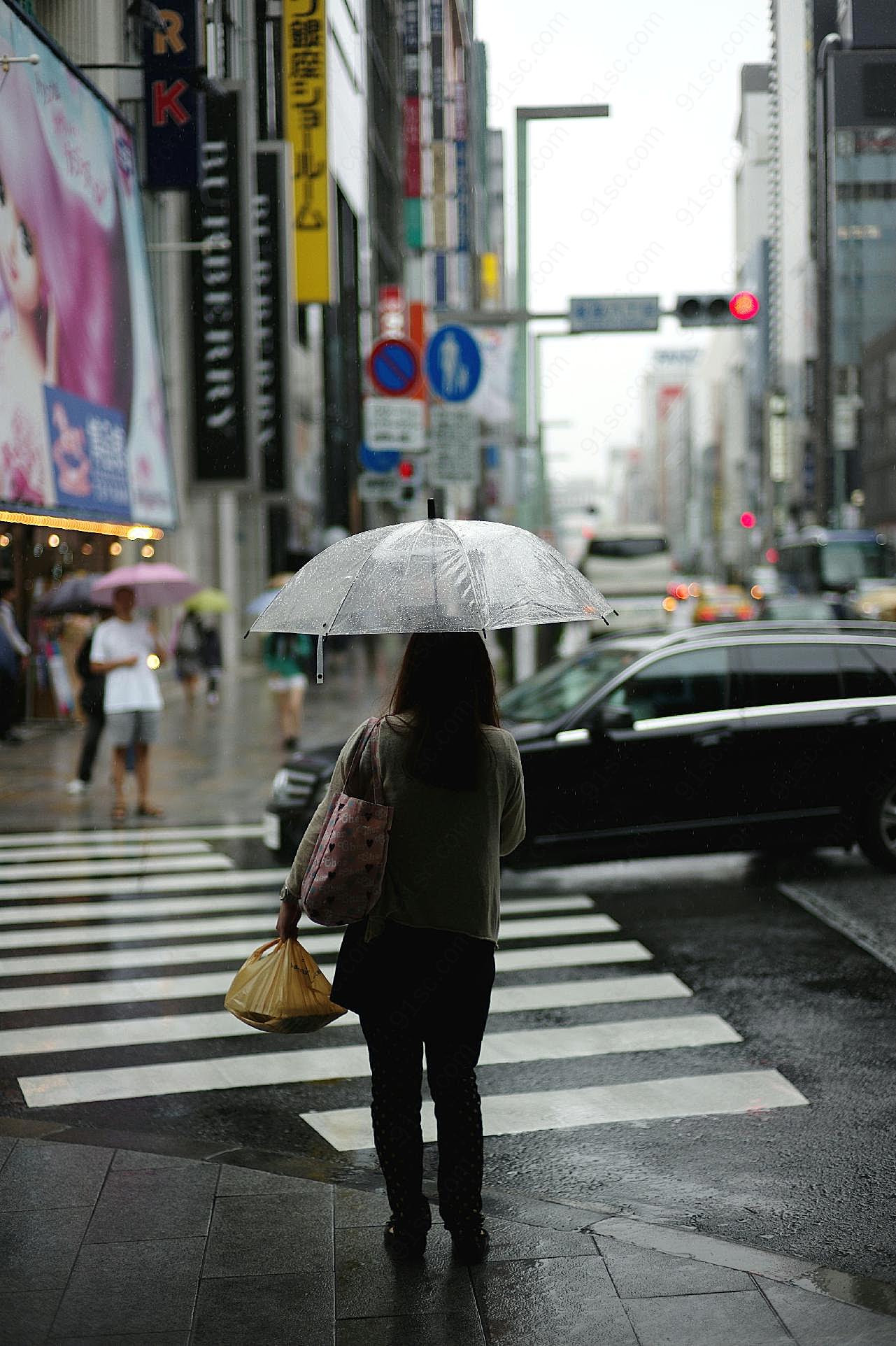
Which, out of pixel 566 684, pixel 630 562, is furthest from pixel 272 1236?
pixel 630 562

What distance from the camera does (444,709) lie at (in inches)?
147

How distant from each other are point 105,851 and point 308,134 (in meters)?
18.1

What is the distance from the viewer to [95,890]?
9547 mm

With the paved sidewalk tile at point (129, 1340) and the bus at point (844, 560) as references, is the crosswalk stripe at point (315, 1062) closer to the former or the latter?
the paved sidewalk tile at point (129, 1340)

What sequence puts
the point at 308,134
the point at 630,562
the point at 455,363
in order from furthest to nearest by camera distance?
the point at 630,562, the point at 308,134, the point at 455,363

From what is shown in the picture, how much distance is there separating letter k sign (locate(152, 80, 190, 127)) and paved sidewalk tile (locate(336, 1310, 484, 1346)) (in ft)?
55.0

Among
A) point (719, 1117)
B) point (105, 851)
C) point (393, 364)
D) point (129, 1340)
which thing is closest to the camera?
point (129, 1340)

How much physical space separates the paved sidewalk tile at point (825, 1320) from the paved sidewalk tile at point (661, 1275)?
3.8 inches

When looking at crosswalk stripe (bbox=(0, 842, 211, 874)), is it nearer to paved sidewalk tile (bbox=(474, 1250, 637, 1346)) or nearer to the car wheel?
the car wheel

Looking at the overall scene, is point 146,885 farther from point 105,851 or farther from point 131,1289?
point 131,1289

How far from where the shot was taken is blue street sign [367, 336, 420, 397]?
57.7ft

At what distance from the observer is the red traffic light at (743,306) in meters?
18.9

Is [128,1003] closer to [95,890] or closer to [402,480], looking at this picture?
[95,890]

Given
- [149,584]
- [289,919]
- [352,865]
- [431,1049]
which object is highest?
[149,584]
